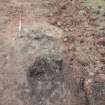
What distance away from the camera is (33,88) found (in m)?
2.78

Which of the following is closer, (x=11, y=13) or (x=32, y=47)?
(x=32, y=47)

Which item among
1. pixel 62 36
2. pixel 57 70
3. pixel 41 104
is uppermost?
pixel 62 36

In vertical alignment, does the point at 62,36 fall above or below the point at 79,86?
above

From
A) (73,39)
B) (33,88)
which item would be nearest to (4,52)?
(33,88)

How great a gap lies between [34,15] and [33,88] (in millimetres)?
1058

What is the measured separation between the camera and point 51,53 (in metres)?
3.01

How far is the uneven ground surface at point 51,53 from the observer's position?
2.79 metres

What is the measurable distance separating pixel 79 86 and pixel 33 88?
0.45 meters

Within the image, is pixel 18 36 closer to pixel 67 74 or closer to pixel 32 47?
pixel 32 47

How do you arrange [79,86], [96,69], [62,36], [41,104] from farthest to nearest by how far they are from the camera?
1. [62,36]
2. [96,69]
3. [79,86]
4. [41,104]

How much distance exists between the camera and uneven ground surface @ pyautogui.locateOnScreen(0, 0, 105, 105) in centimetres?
279

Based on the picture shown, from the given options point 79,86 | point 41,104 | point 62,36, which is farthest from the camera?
point 62,36

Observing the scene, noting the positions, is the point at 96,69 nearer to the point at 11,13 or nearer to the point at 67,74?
the point at 67,74

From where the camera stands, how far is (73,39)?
3.38m
